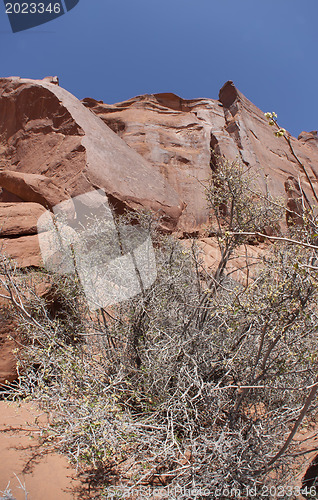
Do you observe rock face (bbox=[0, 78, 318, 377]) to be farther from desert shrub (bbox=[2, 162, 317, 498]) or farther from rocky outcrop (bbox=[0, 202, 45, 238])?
desert shrub (bbox=[2, 162, 317, 498])

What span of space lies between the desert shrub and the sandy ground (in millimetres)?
229

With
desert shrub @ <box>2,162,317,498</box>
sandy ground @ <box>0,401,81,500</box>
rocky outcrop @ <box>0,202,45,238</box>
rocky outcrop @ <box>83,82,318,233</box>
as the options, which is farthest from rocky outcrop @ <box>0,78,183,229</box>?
sandy ground @ <box>0,401,81,500</box>

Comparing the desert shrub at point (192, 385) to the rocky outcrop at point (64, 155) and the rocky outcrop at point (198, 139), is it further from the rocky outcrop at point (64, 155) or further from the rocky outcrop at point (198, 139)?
the rocky outcrop at point (198, 139)

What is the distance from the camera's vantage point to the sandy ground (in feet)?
10.9

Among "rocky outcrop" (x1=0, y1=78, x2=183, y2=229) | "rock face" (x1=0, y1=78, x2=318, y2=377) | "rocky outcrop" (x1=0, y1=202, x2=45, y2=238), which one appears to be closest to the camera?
"rocky outcrop" (x1=0, y1=202, x2=45, y2=238)

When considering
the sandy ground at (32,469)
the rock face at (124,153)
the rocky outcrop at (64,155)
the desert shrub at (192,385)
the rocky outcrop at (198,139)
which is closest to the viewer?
the desert shrub at (192,385)

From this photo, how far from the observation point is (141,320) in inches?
179

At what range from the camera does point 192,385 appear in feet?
11.2

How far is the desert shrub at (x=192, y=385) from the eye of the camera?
3.09m

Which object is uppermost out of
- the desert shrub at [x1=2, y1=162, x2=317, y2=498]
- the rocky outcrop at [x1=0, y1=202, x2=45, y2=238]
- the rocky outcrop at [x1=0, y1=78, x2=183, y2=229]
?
the rocky outcrop at [x1=0, y1=78, x2=183, y2=229]

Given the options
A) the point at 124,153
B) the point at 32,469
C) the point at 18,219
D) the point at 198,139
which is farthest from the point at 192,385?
the point at 198,139

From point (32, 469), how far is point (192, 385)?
1916mm

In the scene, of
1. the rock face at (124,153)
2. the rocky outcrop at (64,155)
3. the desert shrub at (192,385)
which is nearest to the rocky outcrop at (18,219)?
the rock face at (124,153)

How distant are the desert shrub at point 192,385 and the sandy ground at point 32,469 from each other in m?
0.23
